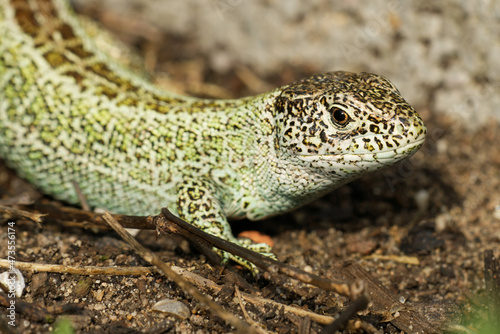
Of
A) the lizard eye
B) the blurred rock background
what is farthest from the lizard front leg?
the blurred rock background

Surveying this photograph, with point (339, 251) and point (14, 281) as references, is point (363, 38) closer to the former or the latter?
point (339, 251)

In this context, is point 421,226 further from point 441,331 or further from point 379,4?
point 379,4

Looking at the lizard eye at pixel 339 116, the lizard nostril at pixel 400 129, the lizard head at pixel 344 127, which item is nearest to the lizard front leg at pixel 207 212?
the lizard head at pixel 344 127

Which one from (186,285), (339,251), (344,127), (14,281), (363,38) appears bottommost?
(14,281)

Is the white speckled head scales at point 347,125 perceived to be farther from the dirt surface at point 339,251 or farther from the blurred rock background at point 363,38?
the blurred rock background at point 363,38

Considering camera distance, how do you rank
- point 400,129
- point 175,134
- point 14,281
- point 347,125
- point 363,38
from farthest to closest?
point 363,38 → point 175,134 → point 14,281 → point 347,125 → point 400,129

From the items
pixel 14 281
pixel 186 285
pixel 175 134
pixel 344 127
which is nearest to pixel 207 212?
pixel 175 134

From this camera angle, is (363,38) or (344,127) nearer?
(344,127)
